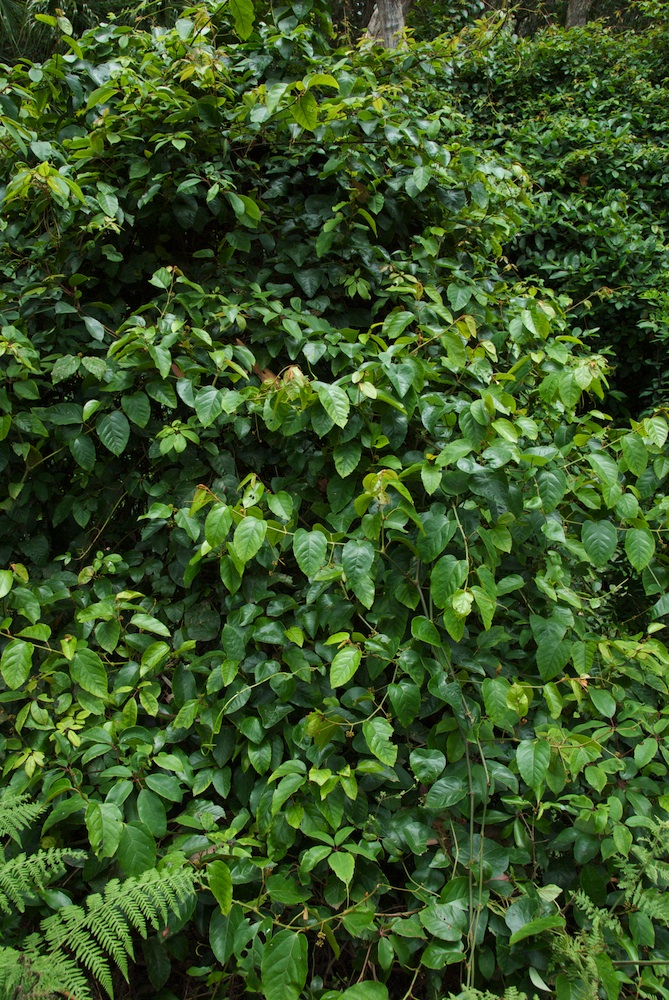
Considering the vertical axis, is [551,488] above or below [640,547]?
above

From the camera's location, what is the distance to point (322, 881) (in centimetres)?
151

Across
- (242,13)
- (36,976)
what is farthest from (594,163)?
(36,976)

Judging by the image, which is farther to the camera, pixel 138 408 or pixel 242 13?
pixel 138 408

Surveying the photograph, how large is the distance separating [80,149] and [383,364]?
115 centimetres

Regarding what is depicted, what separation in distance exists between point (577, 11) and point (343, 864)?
9598 millimetres

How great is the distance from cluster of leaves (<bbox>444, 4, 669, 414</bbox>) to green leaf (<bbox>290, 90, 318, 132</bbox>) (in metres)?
1.71

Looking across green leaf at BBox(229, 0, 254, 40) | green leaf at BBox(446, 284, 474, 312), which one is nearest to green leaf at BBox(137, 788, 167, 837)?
green leaf at BBox(446, 284, 474, 312)

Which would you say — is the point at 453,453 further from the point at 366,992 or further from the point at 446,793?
the point at 366,992

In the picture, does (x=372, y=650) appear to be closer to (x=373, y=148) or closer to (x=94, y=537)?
(x=94, y=537)

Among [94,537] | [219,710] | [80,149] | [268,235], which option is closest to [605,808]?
[219,710]

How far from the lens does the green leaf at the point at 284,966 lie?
1267mm

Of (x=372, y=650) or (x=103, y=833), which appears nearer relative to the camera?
(x=103, y=833)

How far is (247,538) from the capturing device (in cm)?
148

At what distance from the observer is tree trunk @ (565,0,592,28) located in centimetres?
772
